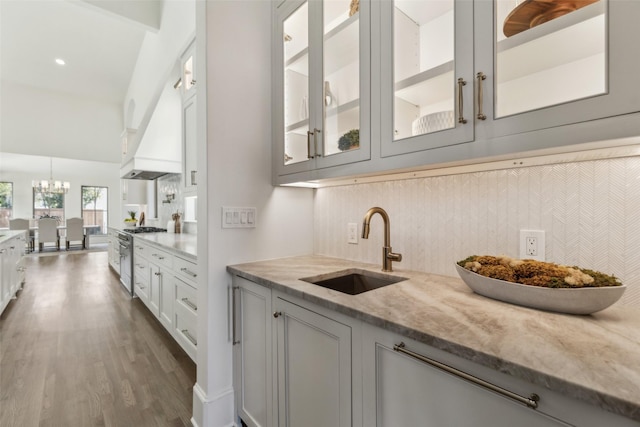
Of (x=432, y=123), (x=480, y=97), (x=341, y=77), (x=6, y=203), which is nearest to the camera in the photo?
(x=480, y=97)

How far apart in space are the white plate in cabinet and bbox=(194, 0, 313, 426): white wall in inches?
24.1

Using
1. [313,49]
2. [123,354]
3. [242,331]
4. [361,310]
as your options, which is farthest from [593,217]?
[123,354]

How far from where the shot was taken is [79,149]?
704 cm

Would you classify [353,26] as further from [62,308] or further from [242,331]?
[62,308]

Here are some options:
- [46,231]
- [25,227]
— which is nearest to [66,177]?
[25,227]

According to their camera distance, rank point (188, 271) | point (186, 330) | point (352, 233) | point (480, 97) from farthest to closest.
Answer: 1. point (186, 330)
2. point (188, 271)
3. point (352, 233)
4. point (480, 97)

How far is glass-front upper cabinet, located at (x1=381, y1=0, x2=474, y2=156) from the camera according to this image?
36.9 inches

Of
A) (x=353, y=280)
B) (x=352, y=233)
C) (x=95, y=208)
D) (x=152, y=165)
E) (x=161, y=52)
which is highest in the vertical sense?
(x=161, y=52)

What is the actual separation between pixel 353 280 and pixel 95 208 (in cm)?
1221

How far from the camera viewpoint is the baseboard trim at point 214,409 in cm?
145

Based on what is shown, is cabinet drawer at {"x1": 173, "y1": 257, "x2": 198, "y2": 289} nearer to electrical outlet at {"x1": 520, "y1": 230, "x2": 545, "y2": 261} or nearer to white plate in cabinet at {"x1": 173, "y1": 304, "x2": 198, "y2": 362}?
white plate in cabinet at {"x1": 173, "y1": 304, "x2": 198, "y2": 362}

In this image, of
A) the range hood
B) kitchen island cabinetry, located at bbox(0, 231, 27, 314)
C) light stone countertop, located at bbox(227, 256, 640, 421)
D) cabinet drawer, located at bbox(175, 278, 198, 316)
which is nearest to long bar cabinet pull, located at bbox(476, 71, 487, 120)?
light stone countertop, located at bbox(227, 256, 640, 421)

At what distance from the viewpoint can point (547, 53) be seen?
32.4 inches

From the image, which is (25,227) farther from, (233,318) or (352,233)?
(352,233)
